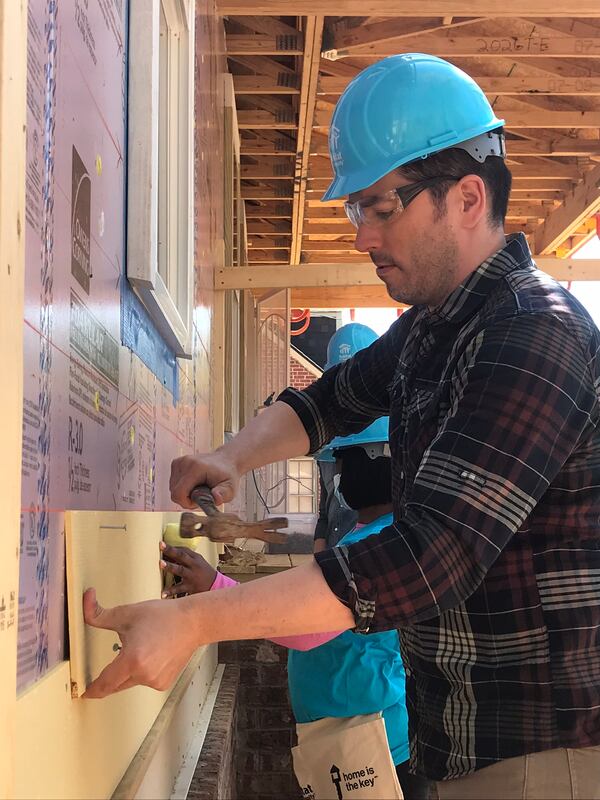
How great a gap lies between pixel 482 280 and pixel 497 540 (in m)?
0.62

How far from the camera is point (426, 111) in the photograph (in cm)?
202

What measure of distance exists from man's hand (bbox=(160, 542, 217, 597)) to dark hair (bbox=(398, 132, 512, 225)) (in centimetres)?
114

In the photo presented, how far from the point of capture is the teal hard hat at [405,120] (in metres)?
1.99

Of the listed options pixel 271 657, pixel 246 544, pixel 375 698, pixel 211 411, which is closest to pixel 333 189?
pixel 375 698

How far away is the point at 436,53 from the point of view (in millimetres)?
6910

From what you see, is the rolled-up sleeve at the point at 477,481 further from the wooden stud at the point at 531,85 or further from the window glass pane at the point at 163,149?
the wooden stud at the point at 531,85

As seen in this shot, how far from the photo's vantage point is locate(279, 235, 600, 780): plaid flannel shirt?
157 centimetres

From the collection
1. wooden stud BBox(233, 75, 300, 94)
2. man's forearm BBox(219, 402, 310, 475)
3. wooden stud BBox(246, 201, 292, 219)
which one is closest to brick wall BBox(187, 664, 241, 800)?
man's forearm BBox(219, 402, 310, 475)

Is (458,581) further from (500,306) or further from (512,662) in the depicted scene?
(500,306)

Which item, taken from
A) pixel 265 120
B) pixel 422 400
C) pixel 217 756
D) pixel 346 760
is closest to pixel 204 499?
pixel 422 400

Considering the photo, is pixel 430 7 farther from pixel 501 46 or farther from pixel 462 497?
pixel 462 497

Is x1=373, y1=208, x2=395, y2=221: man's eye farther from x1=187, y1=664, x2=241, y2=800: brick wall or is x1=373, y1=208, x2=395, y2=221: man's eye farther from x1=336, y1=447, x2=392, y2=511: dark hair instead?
x1=187, y1=664, x2=241, y2=800: brick wall

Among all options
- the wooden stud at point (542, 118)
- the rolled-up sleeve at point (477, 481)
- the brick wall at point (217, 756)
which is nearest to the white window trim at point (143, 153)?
the rolled-up sleeve at point (477, 481)

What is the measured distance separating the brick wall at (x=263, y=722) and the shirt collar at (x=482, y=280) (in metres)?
4.39
